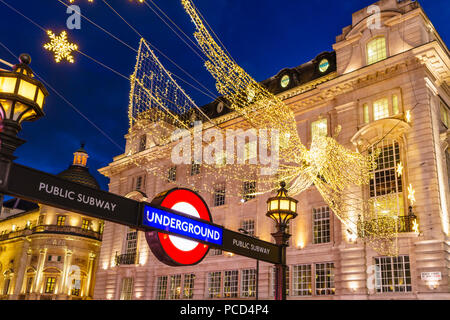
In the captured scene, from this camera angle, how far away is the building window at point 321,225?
29.4 m

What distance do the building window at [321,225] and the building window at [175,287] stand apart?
14179 mm

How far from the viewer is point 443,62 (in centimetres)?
2717

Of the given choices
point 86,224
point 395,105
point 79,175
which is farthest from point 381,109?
point 79,175

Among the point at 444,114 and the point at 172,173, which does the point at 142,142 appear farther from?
the point at 444,114

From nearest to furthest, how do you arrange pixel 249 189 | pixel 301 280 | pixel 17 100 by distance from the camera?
pixel 17 100 → pixel 301 280 → pixel 249 189

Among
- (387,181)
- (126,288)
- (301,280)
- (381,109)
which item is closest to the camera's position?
(387,181)

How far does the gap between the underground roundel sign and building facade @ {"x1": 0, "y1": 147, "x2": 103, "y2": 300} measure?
174 ft

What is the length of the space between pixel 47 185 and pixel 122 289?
4076cm

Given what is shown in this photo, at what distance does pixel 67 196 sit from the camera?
4.58 meters

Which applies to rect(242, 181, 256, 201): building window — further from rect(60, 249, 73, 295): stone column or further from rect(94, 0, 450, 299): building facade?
rect(60, 249, 73, 295): stone column

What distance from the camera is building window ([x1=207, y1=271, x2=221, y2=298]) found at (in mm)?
34656

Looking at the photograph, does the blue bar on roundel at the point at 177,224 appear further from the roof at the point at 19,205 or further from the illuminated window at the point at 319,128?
the roof at the point at 19,205

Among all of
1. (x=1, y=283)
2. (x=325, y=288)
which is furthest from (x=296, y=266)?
(x=1, y=283)

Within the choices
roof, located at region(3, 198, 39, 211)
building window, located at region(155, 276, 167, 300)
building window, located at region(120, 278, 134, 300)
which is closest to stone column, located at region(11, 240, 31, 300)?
building window, located at region(120, 278, 134, 300)
